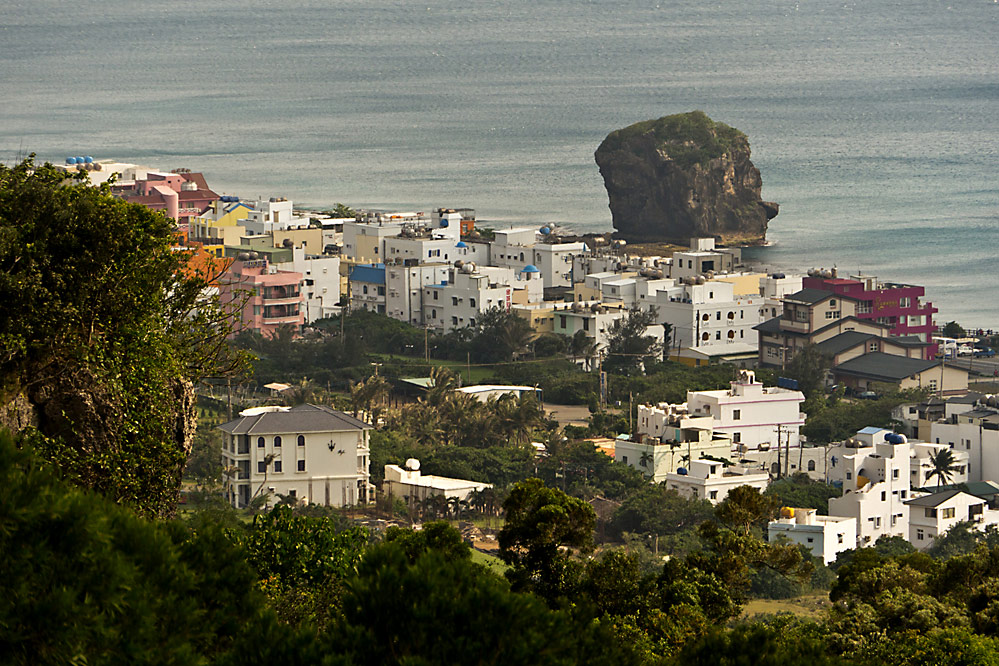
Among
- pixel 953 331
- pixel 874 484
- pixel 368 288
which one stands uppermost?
pixel 368 288

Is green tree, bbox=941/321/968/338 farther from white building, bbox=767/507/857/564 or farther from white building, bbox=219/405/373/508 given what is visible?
white building, bbox=219/405/373/508

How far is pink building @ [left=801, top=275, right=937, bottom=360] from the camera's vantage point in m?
35.4

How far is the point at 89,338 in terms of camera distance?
8422mm

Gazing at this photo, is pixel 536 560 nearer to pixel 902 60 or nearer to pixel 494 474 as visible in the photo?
pixel 494 474

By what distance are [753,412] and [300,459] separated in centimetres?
831

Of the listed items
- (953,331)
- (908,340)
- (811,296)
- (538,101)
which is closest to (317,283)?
(811,296)

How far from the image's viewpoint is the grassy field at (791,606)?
17.7m

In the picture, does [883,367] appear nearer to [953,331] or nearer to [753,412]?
[953,331]

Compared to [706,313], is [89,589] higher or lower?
lower

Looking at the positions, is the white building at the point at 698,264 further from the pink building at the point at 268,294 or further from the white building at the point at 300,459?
the white building at the point at 300,459

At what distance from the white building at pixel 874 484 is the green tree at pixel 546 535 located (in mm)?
12768

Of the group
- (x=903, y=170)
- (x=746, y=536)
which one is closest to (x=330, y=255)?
(x=746, y=536)

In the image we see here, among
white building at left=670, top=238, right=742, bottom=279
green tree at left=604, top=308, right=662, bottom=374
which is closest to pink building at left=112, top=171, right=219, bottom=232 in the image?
white building at left=670, top=238, right=742, bottom=279

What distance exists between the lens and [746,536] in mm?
10328
